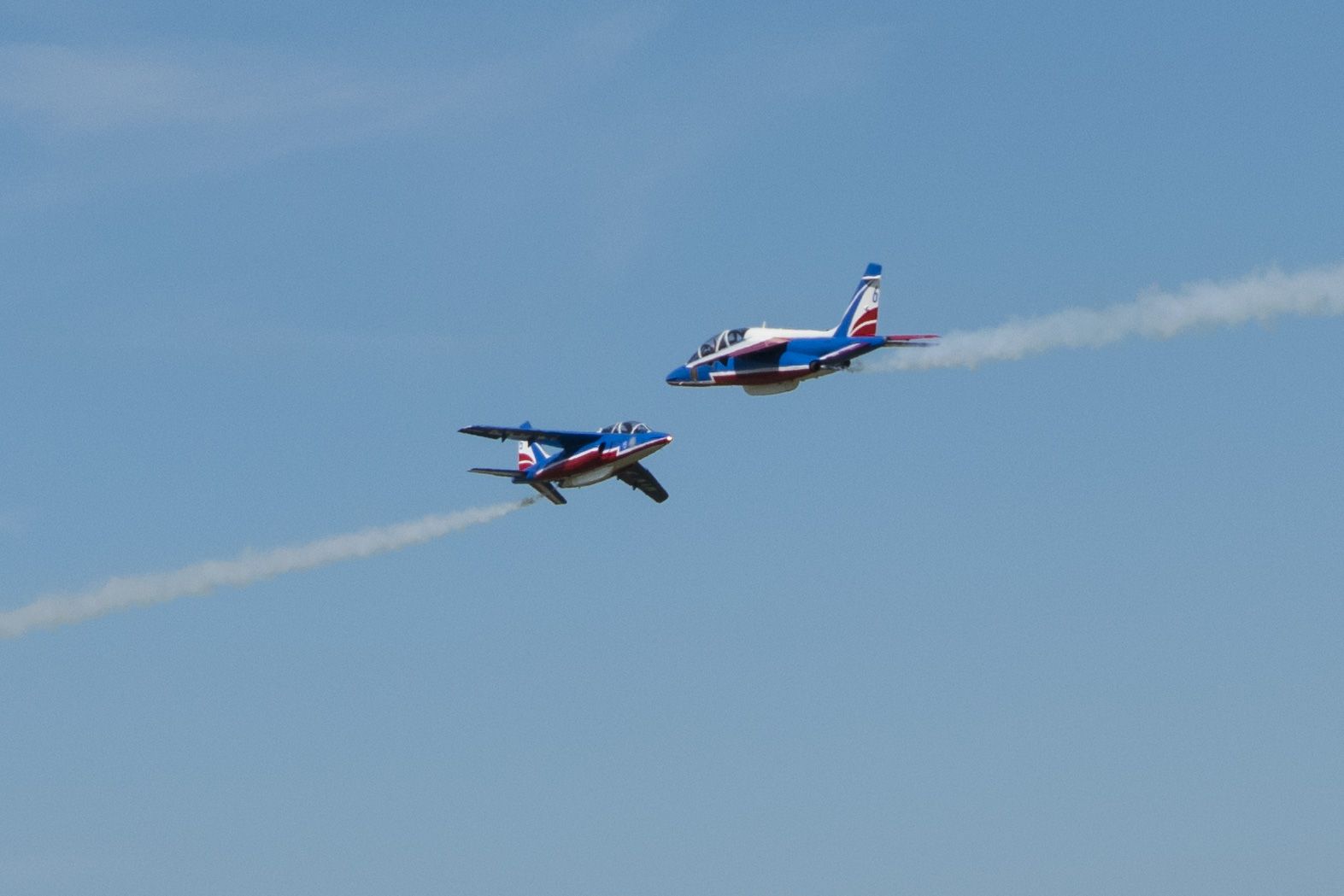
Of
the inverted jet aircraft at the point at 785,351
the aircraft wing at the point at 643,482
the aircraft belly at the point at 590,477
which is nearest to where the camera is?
the inverted jet aircraft at the point at 785,351

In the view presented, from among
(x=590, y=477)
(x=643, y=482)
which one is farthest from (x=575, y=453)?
(x=643, y=482)

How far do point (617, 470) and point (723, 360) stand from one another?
25.9ft

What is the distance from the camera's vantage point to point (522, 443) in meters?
106

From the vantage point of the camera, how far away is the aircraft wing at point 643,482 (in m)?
108

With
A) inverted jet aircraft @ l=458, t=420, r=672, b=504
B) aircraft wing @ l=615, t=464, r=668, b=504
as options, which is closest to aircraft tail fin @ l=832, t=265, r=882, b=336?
inverted jet aircraft @ l=458, t=420, r=672, b=504

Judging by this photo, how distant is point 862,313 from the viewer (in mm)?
95375

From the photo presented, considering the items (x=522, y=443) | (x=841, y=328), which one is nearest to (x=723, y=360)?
(x=841, y=328)

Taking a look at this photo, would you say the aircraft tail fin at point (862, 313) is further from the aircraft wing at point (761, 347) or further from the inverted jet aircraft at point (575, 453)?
the inverted jet aircraft at point (575, 453)

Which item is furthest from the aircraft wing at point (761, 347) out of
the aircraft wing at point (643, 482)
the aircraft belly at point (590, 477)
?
the aircraft wing at point (643, 482)

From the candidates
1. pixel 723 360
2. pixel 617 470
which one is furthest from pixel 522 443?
pixel 723 360

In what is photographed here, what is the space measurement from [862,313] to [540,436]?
1621 centimetres

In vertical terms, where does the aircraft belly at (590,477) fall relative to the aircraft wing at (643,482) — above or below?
below

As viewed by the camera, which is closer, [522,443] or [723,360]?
[723,360]

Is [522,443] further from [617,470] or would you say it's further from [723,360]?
[723,360]
